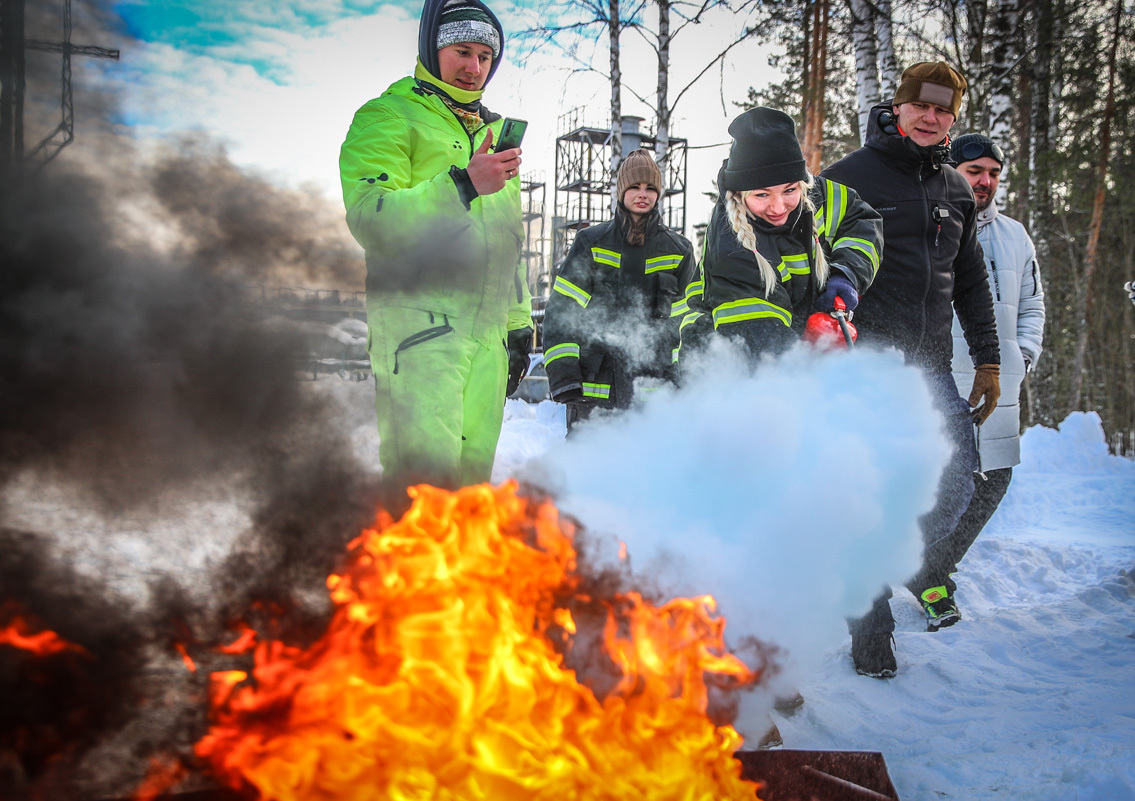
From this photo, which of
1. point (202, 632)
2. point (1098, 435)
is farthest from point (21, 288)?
point (1098, 435)

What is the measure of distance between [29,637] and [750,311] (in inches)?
97.2

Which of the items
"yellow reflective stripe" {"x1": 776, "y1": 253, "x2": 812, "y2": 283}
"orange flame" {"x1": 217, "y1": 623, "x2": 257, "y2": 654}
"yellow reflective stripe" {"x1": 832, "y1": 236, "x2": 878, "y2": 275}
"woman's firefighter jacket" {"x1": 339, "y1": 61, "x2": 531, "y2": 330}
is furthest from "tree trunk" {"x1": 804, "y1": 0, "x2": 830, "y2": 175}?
"orange flame" {"x1": 217, "y1": 623, "x2": 257, "y2": 654}

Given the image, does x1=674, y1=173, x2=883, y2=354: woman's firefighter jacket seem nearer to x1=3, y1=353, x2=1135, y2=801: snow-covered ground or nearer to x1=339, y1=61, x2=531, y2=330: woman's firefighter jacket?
x1=3, y1=353, x2=1135, y2=801: snow-covered ground

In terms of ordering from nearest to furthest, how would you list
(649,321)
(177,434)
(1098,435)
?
(177,434), (649,321), (1098,435)

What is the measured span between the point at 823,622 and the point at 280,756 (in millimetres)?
1570

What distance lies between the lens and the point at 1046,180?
11.2 m

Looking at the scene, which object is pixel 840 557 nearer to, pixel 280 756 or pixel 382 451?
pixel 382 451

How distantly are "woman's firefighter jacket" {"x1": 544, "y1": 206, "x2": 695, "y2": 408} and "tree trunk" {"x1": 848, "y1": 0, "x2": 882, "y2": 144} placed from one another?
432 centimetres

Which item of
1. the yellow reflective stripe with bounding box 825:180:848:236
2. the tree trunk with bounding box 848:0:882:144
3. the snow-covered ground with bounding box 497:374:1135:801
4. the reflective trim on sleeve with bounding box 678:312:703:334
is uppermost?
the tree trunk with bounding box 848:0:882:144

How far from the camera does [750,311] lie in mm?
2736

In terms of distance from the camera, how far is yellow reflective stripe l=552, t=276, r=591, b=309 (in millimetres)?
4293

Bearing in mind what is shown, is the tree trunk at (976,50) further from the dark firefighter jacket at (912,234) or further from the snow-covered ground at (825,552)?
the snow-covered ground at (825,552)

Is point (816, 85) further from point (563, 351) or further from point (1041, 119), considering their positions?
point (563, 351)

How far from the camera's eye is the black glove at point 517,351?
9.84ft
